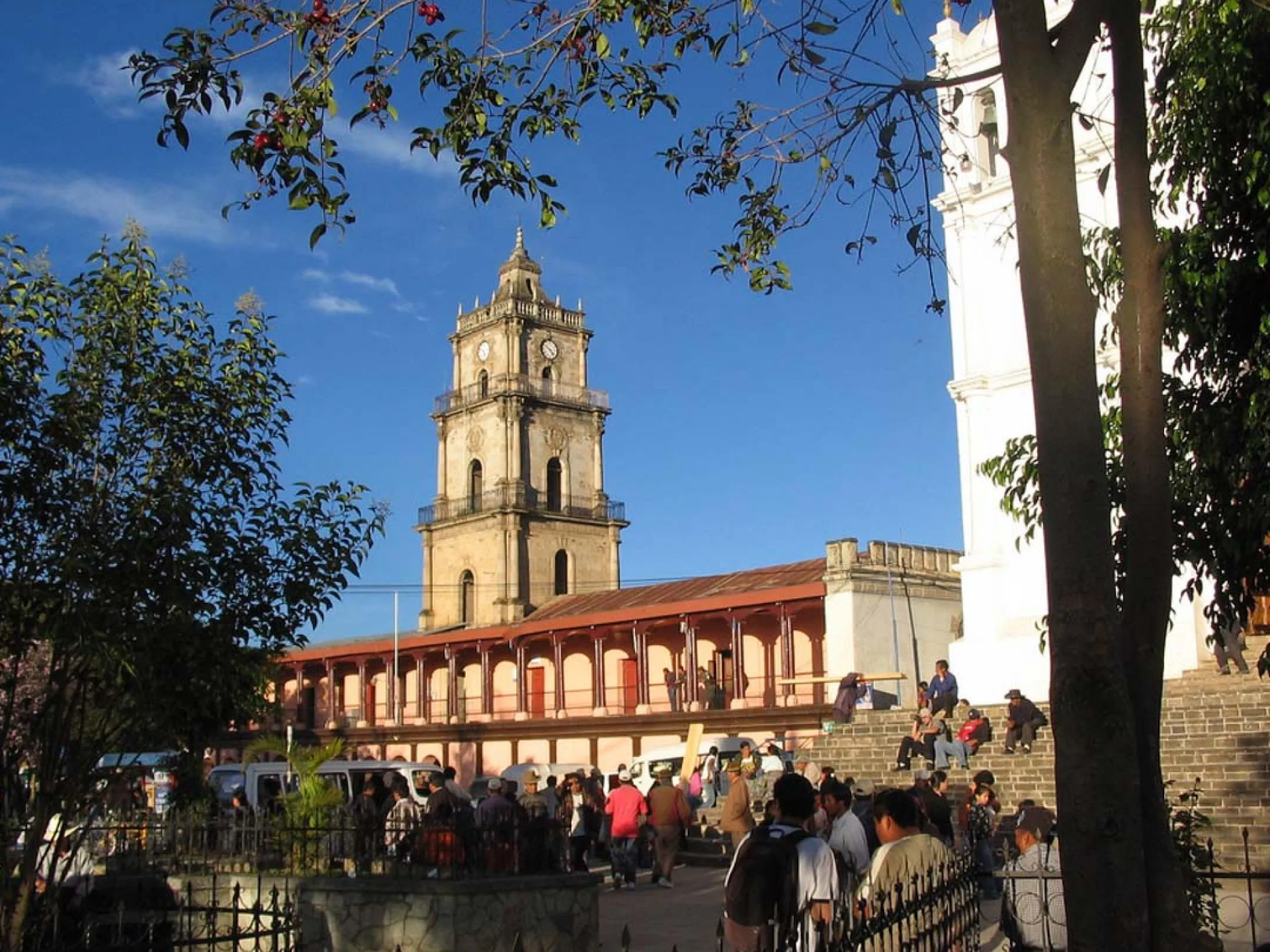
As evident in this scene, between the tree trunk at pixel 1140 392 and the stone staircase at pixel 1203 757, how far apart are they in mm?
9203

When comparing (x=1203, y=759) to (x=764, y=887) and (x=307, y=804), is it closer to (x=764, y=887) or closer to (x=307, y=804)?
(x=307, y=804)

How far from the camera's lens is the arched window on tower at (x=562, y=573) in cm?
5488

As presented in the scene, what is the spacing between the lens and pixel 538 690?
45375 mm

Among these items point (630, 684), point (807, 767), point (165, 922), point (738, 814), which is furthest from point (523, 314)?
point (165, 922)

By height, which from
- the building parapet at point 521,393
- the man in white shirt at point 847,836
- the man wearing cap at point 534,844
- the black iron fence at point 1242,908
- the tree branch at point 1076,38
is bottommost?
the black iron fence at point 1242,908

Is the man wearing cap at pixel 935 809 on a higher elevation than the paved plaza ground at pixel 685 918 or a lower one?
higher

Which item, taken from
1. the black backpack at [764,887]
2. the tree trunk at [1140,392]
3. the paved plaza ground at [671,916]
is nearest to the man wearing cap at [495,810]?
the paved plaza ground at [671,916]

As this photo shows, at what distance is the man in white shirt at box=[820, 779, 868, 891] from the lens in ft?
28.5

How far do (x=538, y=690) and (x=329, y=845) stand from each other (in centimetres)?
3367

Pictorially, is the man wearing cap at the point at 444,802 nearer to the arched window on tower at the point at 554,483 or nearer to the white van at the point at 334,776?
the white van at the point at 334,776

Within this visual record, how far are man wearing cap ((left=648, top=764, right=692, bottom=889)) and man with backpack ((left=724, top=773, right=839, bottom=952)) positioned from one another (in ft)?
34.3

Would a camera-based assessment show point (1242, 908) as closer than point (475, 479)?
Yes

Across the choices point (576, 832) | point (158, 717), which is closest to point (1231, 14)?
point (158, 717)

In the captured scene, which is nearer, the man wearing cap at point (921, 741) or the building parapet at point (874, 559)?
the man wearing cap at point (921, 741)
